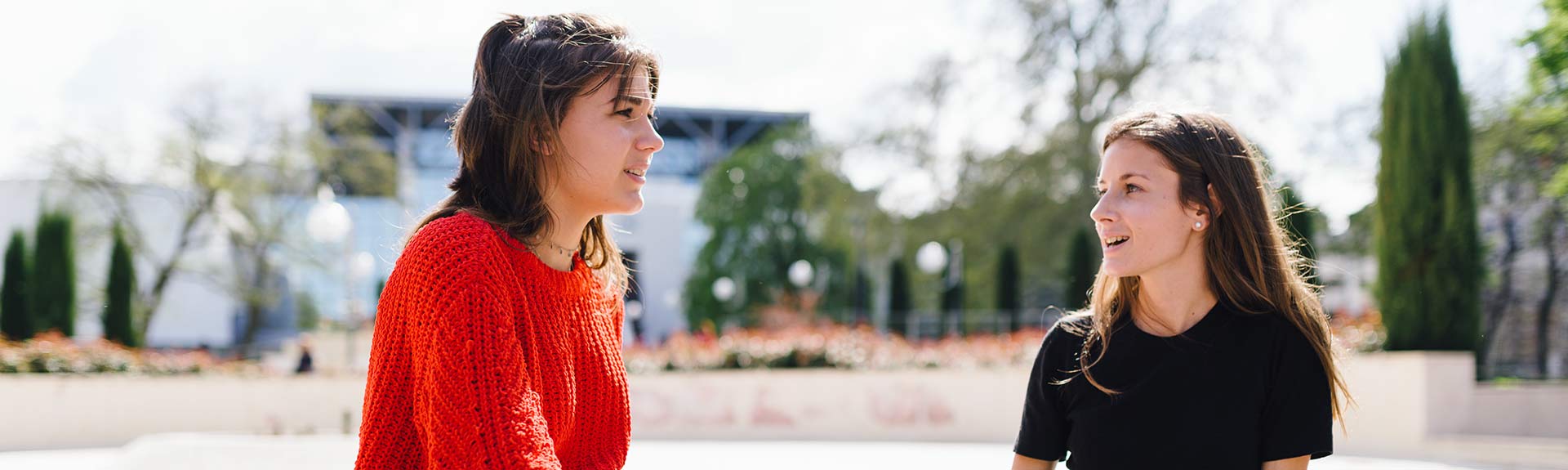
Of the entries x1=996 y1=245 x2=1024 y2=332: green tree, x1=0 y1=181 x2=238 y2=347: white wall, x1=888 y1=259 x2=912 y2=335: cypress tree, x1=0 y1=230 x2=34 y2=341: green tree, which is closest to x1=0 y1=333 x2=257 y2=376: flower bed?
x1=0 y1=230 x2=34 y2=341: green tree

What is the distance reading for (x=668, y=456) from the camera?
382 inches

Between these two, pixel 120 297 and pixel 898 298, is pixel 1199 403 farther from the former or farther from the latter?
pixel 898 298

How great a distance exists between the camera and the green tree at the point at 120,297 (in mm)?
18141

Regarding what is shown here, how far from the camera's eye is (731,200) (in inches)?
1644

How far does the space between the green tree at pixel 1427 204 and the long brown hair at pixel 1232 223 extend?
10.1 meters

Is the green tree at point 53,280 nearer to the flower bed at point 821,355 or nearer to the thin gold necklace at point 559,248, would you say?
the flower bed at point 821,355

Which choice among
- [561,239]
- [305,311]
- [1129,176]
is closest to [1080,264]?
[1129,176]

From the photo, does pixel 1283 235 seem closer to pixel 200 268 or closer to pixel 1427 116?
pixel 1427 116

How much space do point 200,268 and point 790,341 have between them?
22661mm

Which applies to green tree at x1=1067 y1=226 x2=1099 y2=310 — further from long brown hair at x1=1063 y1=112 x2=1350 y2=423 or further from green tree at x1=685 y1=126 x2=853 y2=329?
green tree at x1=685 y1=126 x2=853 y2=329

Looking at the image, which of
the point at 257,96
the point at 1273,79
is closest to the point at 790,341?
the point at 1273,79

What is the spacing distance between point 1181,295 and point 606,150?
1.16 metres

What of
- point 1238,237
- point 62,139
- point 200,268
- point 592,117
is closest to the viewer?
point 592,117

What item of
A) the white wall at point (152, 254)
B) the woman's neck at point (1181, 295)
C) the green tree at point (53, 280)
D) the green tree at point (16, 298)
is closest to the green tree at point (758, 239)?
the white wall at point (152, 254)
